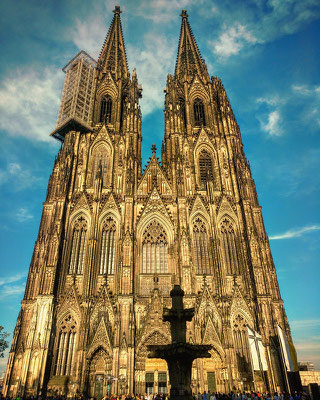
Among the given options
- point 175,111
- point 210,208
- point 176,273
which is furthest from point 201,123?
point 176,273

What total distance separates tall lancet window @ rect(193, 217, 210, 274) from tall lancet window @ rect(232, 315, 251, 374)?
177 inches

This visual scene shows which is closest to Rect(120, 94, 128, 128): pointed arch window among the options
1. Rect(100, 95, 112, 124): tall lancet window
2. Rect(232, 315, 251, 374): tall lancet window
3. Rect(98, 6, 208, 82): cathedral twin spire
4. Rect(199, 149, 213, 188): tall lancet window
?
Rect(100, 95, 112, 124): tall lancet window

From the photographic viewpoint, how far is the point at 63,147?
1277 inches

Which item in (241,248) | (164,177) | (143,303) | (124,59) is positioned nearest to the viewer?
(143,303)

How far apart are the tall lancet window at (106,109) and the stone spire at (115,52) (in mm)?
4114

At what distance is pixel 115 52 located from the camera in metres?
43.0

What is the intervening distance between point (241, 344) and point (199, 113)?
24.2m

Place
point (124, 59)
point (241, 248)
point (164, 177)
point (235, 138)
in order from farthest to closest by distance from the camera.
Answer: point (124, 59) → point (235, 138) → point (164, 177) → point (241, 248)

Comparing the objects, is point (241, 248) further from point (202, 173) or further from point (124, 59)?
point (124, 59)

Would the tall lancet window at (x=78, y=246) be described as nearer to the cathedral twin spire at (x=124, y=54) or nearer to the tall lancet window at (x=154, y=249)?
the tall lancet window at (x=154, y=249)

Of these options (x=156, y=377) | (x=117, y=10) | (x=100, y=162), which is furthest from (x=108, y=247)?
(x=117, y=10)

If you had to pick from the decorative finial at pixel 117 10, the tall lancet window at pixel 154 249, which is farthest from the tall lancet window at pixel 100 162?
the decorative finial at pixel 117 10

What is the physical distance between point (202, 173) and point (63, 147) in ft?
46.5

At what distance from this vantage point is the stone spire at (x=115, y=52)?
40322 mm
